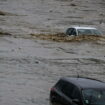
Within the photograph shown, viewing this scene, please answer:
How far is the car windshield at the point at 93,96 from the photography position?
49.8ft

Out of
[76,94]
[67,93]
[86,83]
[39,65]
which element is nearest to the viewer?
[76,94]

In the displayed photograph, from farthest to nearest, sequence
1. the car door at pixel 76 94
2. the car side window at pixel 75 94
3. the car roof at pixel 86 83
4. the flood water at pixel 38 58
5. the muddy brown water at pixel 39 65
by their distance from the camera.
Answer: the flood water at pixel 38 58 < the muddy brown water at pixel 39 65 < the car roof at pixel 86 83 < the car side window at pixel 75 94 < the car door at pixel 76 94

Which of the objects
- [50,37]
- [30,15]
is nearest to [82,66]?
[50,37]

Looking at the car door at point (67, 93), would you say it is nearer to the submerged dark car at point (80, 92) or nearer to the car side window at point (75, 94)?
the submerged dark car at point (80, 92)

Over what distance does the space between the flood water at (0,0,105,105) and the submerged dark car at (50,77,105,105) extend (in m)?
2.16

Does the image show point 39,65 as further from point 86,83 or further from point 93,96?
point 93,96

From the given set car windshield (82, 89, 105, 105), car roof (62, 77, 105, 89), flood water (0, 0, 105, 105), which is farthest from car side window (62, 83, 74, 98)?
flood water (0, 0, 105, 105)

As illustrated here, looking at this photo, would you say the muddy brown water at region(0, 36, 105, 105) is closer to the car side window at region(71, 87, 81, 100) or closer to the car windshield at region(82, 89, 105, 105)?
the car side window at region(71, 87, 81, 100)

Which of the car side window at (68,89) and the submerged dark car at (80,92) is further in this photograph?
the car side window at (68,89)

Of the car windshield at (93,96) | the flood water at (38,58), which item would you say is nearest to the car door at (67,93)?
the car windshield at (93,96)

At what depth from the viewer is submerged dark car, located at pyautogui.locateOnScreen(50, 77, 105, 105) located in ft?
50.0

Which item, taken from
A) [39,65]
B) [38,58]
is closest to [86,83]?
[39,65]

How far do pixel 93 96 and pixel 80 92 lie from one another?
375 mm

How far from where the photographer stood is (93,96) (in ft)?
50.5
